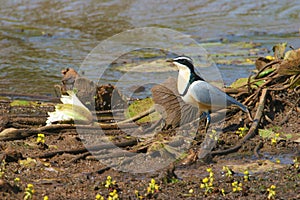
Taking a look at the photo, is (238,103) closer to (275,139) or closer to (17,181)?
(275,139)

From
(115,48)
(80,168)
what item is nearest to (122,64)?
(115,48)

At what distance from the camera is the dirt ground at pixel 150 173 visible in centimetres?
497

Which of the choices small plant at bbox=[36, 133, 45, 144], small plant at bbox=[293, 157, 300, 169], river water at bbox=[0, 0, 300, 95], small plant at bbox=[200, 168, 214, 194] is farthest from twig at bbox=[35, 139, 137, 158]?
river water at bbox=[0, 0, 300, 95]

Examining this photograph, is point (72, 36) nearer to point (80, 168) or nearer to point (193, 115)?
point (193, 115)

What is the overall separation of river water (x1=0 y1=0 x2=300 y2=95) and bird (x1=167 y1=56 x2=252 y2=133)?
9.24 ft

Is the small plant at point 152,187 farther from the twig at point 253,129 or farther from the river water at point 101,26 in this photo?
the river water at point 101,26

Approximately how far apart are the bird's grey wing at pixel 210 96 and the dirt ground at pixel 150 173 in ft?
0.88

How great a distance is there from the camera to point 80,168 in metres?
5.57

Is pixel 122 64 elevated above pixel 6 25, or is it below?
below

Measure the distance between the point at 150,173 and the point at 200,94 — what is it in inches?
47.5

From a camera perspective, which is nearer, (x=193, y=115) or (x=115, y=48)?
(x=193, y=115)

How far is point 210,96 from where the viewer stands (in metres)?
6.32

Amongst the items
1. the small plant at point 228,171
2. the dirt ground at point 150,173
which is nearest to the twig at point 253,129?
the dirt ground at point 150,173

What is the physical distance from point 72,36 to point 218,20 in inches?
119
